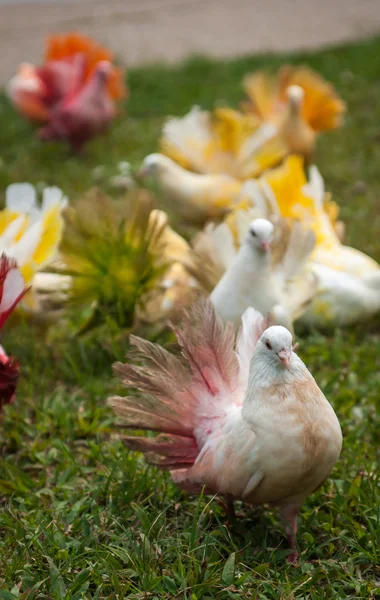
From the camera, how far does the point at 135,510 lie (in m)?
1.86

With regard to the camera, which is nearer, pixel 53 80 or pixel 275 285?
pixel 275 285

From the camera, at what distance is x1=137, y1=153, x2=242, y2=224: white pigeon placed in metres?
3.16

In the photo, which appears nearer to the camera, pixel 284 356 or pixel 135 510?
pixel 284 356

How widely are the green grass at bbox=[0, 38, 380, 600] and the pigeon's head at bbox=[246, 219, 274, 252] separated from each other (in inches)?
18.1

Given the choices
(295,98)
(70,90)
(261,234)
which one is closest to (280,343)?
(261,234)

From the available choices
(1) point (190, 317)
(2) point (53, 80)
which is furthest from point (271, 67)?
(1) point (190, 317)

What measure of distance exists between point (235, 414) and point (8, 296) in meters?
0.62

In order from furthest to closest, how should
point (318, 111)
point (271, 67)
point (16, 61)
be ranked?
point (16, 61)
point (271, 67)
point (318, 111)

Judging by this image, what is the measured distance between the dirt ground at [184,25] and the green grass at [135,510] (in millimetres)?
4272

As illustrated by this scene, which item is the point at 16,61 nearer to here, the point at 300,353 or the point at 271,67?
the point at 271,67

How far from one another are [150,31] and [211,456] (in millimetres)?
5965

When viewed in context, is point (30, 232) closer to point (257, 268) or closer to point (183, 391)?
point (257, 268)

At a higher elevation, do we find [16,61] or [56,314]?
[56,314]

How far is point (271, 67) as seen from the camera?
5.67 metres
